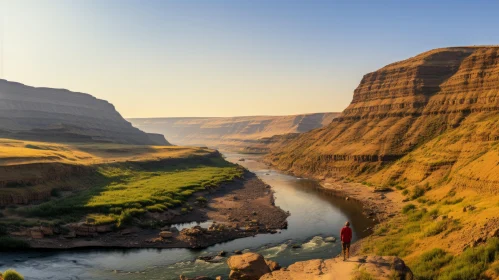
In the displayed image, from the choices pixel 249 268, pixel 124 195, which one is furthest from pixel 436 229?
pixel 124 195

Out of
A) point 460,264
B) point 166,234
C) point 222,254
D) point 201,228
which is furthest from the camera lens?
point 201,228

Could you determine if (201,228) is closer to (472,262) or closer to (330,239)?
(330,239)

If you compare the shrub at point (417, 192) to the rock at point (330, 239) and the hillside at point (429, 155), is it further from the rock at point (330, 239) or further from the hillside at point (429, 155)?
the rock at point (330, 239)

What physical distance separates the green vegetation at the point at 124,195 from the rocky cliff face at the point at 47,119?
174ft

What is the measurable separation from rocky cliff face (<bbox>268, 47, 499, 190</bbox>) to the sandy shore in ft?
88.4

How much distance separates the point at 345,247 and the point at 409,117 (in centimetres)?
7931

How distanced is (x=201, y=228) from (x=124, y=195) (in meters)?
18.2

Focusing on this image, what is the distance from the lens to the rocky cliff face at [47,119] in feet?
387

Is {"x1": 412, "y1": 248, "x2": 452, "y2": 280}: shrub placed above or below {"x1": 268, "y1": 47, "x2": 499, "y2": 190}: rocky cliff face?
below

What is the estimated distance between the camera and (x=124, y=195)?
50.6 m

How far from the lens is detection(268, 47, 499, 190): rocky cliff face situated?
2269 inches

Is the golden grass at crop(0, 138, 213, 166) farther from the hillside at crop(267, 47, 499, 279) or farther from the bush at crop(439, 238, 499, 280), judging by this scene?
the bush at crop(439, 238, 499, 280)

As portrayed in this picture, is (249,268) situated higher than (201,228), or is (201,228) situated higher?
(249,268)

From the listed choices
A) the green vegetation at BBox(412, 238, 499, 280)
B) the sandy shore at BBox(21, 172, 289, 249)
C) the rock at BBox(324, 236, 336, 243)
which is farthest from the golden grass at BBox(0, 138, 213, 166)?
the green vegetation at BBox(412, 238, 499, 280)
